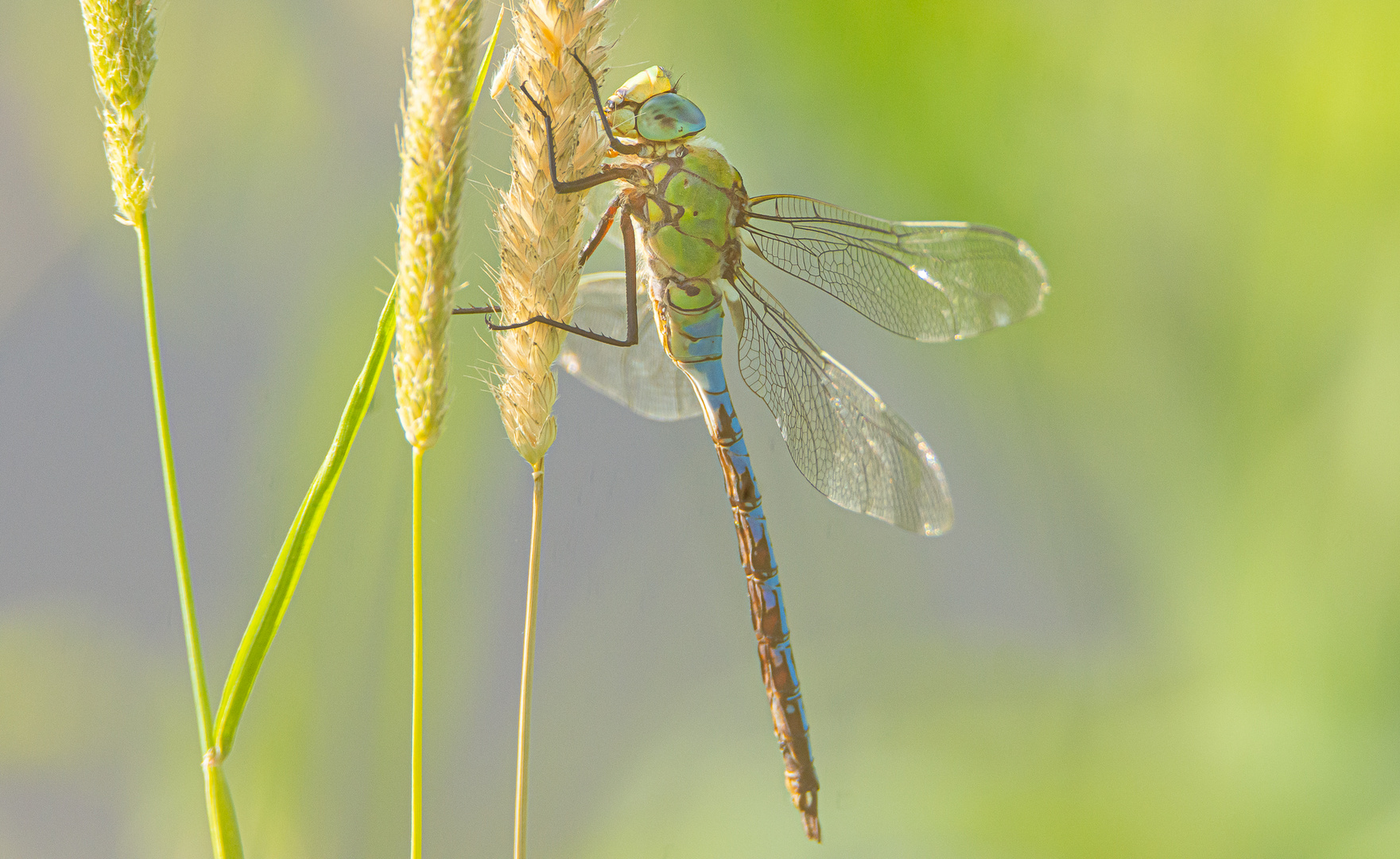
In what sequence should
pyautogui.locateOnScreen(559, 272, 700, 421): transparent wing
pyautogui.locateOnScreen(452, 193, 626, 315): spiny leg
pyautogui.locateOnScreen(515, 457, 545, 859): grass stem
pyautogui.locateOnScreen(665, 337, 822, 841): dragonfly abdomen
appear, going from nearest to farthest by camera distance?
pyautogui.locateOnScreen(515, 457, 545, 859): grass stem
pyautogui.locateOnScreen(452, 193, 626, 315): spiny leg
pyautogui.locateOnScreen(665, 337, 822, 841): dragonfly abdomen
pyautogui.locateOnScreen(559, 272, 700, 421): transparent wing

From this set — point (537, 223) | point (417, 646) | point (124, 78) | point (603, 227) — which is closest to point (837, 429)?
point (603, 227)

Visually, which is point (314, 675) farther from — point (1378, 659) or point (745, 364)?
point (1378, 659)

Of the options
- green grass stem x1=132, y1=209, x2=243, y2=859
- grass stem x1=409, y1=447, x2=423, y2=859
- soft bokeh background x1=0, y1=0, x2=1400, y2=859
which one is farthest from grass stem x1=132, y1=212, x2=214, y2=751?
soft bokeh background x1=0, y1=0, x2=1400, y2=859

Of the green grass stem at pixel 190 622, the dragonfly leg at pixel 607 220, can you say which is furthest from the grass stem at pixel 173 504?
the dragonfly leg at pixel 607 220

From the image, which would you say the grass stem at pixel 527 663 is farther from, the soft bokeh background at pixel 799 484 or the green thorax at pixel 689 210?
the soft bokeh background at pixel 799 484

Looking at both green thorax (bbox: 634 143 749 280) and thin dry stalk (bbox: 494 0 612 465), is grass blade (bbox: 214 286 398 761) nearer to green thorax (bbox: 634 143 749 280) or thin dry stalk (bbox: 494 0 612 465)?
thin dry stalk (bbox: 494 0 612 465)

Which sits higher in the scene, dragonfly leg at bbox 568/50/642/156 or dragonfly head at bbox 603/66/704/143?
dragonfly head at bbox 603/66/704/143
